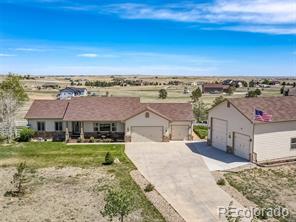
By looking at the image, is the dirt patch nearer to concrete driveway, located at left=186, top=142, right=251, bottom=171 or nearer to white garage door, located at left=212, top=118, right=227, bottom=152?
concrete driveway, located at left=186, top=142, right=251, bottom=171

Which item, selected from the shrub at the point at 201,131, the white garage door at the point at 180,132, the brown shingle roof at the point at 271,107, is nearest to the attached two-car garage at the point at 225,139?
the brown shingle roof at the point at 271,107

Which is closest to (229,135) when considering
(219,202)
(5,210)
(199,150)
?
(199,150)

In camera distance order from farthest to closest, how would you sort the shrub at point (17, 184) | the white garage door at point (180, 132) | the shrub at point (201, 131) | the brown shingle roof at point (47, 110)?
the shrub at point (201, 131) → the brown shingle roof at point (47, 110) → the white garage door at point (180, 132) → the shrub at point (17, 184)

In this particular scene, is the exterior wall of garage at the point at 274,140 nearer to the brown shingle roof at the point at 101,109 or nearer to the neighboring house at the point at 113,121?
the neighboring house at the point at 113,121

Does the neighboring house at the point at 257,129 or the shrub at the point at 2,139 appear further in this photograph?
the shrub at the point at 2,139

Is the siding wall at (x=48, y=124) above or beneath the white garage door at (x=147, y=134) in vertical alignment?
above

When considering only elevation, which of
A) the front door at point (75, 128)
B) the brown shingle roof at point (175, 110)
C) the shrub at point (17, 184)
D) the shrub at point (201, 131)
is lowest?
the shrub at point (201, 131)

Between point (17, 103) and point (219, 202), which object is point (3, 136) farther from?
point (219, 202)
